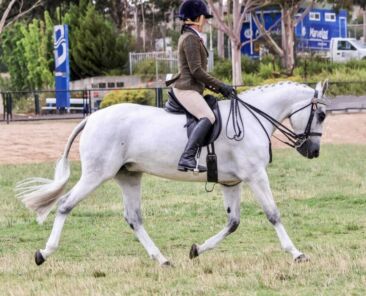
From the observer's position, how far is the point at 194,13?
392 inches

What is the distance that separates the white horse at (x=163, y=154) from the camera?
383 inches

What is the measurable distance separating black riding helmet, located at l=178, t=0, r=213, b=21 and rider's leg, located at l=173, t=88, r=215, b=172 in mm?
788

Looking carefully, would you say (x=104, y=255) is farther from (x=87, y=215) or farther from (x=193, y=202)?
(x=193, y=202)

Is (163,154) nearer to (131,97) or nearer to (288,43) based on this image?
(131,97)

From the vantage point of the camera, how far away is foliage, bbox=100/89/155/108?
34469 millimetres

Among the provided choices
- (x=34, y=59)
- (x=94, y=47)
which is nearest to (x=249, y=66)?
(x=94, y=47)

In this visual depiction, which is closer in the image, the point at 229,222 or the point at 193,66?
the point at 193,66

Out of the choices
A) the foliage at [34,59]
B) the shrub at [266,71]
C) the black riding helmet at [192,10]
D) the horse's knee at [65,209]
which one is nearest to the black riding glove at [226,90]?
the black riding helmet at [192,10]

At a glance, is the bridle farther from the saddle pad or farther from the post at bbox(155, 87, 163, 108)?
the post at bbox(155, 87, 163, 108)

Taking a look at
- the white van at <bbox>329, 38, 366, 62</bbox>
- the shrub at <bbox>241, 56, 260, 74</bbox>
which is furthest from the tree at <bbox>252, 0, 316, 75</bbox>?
the white van at <bbox>329, 38, 366, 62</bbox>

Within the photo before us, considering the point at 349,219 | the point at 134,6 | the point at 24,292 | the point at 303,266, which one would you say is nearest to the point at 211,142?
the point at 303,266

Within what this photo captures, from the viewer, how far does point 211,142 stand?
32.2 ft

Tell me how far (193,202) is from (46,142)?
41.4 feet

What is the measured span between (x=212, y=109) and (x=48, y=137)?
18968 millimetres
